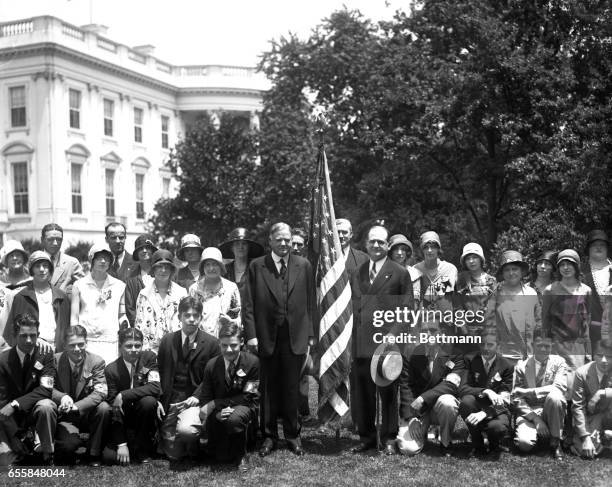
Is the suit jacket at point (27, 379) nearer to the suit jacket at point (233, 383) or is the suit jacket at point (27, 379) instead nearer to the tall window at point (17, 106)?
the suit jacket at point (233, 383)

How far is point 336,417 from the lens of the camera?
23.4 ft

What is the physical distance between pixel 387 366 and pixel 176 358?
2039mm

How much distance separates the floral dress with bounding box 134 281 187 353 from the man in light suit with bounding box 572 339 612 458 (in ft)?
13.0

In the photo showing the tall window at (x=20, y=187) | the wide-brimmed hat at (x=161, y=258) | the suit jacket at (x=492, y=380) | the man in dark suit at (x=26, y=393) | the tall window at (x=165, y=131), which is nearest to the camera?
the man in dark suit at (x=26, y=393)

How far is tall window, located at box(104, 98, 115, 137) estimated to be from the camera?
38594mm

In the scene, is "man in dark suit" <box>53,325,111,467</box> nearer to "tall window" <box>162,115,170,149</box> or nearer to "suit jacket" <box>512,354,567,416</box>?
"suit jacket" <box>512,354,567,416</box>

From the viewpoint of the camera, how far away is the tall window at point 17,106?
115 feet

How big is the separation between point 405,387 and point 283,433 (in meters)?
1.36

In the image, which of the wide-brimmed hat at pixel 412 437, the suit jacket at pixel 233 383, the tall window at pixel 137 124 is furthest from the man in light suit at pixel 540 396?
the tall window at pixel 137 124

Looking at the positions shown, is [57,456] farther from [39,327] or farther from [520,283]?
[520,283]

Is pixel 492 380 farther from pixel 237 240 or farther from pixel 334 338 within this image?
pixel 237 240

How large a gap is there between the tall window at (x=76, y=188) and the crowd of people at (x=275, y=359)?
30216 mm

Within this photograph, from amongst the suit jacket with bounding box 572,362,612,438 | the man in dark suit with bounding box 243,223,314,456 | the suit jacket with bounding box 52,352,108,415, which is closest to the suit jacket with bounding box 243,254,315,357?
the man in dark suit with bounding box 243,223,314,456

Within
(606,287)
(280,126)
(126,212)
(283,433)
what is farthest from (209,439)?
(126,212)
